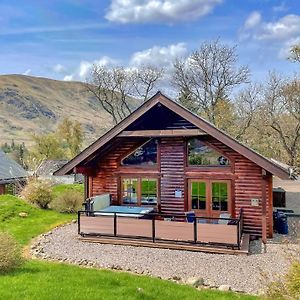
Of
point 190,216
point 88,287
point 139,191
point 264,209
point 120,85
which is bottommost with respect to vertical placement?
point 88,287

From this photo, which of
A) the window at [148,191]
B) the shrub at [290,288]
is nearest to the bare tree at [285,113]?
the window at [148,191]

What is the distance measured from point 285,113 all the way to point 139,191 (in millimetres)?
28227

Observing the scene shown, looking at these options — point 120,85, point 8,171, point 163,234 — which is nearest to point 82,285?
point 163,234

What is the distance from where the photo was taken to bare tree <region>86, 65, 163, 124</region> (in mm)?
51688

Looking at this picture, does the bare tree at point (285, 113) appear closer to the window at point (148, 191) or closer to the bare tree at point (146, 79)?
the bare tree at point (146, 79)

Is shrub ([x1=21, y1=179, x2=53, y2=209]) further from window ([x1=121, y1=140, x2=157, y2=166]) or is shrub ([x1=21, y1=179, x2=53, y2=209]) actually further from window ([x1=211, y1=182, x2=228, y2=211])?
window ([x1=211, y1=182, x2=228, y2=211])

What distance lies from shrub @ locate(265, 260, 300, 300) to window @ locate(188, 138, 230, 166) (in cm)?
986

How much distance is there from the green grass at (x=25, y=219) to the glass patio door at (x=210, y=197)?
6.62 m

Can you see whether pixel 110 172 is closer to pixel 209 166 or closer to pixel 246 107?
pixel 209 166

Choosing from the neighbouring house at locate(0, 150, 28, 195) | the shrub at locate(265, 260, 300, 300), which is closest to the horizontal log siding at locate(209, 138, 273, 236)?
the shrub at locate(265, 260, 300, 300)

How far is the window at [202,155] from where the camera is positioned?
634 inches

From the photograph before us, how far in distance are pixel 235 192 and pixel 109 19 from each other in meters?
13.9

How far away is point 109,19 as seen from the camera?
2392 centimetres

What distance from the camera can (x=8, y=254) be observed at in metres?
10.1
